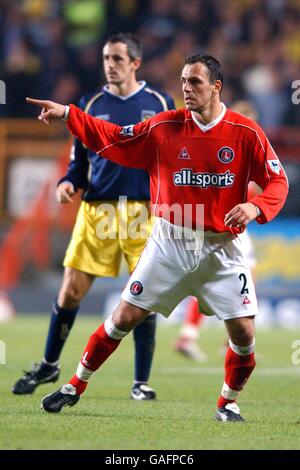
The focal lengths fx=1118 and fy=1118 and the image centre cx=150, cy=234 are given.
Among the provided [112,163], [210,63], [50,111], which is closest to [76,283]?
[112,163]

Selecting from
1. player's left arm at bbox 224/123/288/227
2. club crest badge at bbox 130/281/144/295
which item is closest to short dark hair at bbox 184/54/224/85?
player's left arm at bbox 224/123/288/227

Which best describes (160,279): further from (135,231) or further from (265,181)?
(135,231)

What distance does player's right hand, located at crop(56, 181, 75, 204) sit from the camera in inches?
301

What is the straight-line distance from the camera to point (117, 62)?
7922 mm

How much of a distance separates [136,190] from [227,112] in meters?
1.57

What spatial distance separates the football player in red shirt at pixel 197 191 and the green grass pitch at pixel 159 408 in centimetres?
51

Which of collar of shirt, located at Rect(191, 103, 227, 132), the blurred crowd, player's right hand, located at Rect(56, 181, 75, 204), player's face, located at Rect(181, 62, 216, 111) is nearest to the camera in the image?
player's face, located at Rect(181, 62, 216, 111)

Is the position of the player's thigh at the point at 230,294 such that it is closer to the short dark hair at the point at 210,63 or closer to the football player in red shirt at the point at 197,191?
the football player in red shirt at the point at 197,191

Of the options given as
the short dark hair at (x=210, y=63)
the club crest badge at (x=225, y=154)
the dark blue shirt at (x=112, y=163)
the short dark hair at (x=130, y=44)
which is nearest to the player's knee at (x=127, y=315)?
the club crest badge at (x=225, y=154)

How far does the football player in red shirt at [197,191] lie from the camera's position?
6262 millimetres

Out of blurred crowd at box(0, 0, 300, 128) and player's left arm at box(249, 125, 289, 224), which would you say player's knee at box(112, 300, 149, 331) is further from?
blurred crowd at box(0, 0, 300, 128)

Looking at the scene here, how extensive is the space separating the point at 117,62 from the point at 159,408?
2493 mm

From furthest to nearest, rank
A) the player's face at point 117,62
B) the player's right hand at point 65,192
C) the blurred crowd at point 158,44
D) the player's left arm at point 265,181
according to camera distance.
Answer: the blurred crowd at point 158,44 → the player's face at point 117,62 → the player's right hand at point 65,192 → the player's left arm at point 265,181
